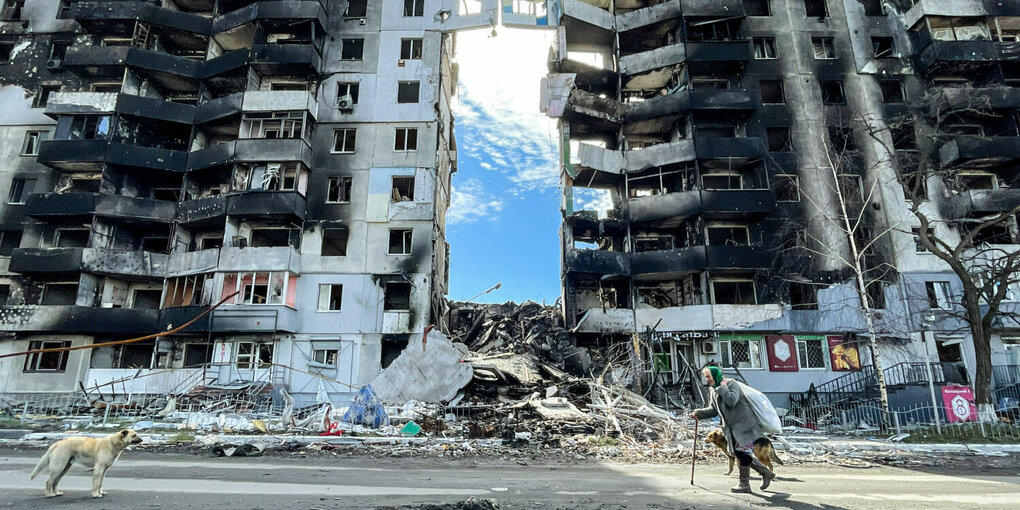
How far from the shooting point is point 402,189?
29.9m

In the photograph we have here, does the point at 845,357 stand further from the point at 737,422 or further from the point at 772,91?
the point at 737,422

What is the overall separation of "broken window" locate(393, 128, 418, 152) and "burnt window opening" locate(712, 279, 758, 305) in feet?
64.5

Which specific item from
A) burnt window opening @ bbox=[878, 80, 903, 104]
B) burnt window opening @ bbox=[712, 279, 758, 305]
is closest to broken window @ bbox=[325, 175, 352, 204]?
burnt window opening @ bbox=[712, 279, 758, 305]

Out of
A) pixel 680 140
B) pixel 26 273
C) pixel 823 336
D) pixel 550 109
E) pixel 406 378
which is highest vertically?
pixel 550 109

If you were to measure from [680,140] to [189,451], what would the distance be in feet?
96.0

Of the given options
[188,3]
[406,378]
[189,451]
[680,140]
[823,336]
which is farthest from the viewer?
[188,3]

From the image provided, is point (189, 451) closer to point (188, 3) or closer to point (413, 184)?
point (413, 184)

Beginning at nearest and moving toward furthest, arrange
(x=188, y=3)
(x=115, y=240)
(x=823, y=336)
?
1. (x=823, y=336)
2. (x=115, y=240)
3. (x=188, y=3)

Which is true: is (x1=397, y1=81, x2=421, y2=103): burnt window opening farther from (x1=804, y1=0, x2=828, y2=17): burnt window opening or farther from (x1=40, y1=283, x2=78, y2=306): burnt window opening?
(x1=804, y1=0, x2=828, y2=17): burnt window opening

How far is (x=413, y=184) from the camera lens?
29328mm

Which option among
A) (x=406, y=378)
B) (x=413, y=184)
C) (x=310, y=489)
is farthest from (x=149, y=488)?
(x=413, y=184)

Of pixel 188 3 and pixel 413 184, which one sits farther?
pixel 188 3

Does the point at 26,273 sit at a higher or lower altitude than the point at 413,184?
lower

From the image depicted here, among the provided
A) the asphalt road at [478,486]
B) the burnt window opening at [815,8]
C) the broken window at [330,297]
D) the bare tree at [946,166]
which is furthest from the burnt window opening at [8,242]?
the burnt window opening at [815,8]
